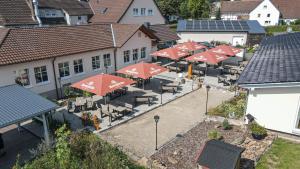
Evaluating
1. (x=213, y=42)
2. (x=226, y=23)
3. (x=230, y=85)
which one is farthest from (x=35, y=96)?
(x=226, y=23)

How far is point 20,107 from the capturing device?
1291cm

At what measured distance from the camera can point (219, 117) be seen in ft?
53.8

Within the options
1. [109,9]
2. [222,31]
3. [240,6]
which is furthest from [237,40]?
[240,6]

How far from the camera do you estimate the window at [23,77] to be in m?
19.0

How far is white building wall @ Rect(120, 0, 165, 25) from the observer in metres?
39.8

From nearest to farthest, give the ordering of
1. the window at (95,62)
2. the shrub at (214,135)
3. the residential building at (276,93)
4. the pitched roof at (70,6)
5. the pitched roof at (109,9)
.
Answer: the residential building at (276,93) → the shrub at (214,135) → the window at (95,62) → the pitched roof at (109,9) → the pitched roof at (70,6)

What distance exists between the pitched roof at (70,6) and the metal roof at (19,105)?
99.7 ft

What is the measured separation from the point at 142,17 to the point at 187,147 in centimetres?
3338

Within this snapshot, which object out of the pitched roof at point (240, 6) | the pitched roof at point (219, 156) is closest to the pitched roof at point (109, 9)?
the pitched roof at point (219, 156)

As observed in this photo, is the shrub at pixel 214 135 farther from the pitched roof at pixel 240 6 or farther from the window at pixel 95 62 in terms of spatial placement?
the pitched roof at pixel 240 6

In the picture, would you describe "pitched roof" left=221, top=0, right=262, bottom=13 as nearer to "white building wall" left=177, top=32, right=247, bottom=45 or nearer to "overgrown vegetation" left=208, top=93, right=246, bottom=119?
"white building wall" left=177, top=32, right=247, bottom=45

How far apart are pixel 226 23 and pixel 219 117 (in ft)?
95.9

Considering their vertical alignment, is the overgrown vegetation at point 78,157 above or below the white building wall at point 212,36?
below

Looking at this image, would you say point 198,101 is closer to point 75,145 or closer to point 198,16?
point 75,145
